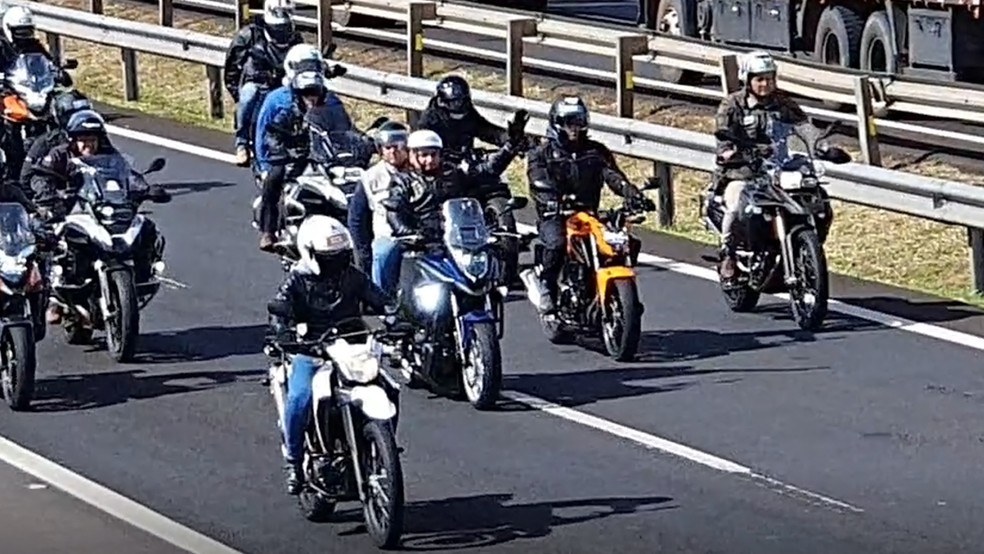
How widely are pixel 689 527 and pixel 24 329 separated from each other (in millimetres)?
4446

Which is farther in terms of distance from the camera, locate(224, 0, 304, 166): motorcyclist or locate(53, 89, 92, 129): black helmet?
locate(224, 0, 304, 166): motorcyclist

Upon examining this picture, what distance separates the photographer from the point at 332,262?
12352 millimetres

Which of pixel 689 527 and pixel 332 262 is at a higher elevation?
pixel 332 262

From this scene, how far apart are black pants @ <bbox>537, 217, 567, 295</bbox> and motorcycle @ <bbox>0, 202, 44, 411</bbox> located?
9.99ft

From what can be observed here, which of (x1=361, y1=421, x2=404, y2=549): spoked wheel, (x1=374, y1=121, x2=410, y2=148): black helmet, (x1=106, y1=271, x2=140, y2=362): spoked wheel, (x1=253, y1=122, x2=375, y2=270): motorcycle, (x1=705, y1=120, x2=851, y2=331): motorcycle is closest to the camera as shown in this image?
(x1=361, y1=421, x2=404, y2=549): spoked wheel

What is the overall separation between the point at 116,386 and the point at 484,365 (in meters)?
2.46

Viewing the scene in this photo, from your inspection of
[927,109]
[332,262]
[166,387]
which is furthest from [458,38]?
[332,262]

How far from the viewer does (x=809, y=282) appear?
16688 millimetres

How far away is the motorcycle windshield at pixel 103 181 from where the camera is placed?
54.7 feet

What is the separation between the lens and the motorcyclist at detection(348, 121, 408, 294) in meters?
15.6

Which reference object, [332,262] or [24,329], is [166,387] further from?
[332,262]

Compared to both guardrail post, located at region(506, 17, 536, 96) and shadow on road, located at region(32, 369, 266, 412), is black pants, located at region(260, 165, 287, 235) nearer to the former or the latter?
shadow on road, located at region(32, 369, 266, 412)

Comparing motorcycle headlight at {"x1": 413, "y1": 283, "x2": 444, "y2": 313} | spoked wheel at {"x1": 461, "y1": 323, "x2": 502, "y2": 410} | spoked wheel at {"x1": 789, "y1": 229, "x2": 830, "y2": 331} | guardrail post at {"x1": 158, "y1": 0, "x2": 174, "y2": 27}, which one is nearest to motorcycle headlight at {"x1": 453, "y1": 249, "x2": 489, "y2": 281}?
Result: motorcycle headlight at {"x1": 413, "y1": 283, "x2": 444, "y2": 313}

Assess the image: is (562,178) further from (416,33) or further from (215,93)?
(215,93)
